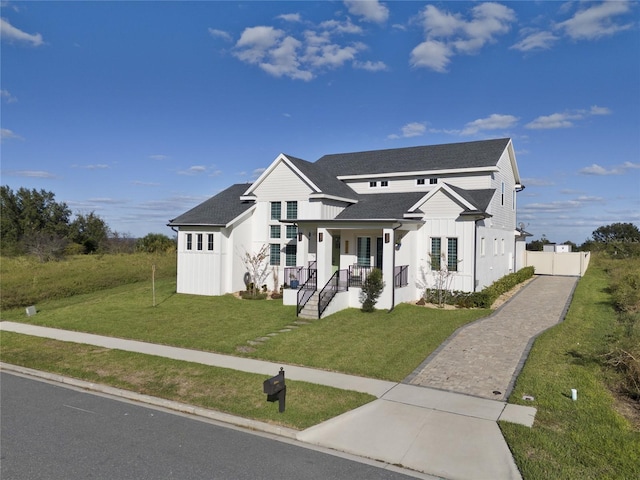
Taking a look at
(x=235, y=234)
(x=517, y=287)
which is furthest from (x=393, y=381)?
(x=517, y=287)

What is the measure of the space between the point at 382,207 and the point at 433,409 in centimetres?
1457

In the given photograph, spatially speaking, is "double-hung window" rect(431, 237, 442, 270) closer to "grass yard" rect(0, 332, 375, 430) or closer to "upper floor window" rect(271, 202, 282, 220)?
"upper floor window" rect(271, 202, 282, 220)

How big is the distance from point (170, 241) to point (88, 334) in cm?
3071

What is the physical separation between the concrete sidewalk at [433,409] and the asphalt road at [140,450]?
420 millimetres

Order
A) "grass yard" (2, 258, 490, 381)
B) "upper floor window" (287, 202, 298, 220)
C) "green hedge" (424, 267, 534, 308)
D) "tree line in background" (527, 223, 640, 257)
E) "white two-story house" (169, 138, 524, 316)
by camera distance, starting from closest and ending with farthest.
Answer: "grass yard" (2, 258, 490, 381) → "green hedge" (424, 267, 534, 308) → "white two-story house" (169, 138, 524, 316) → "upper floor window" (287, 202, 298, 220) → "tree line in background" (527, 223, 640, 257)

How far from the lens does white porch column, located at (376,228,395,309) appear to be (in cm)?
1764

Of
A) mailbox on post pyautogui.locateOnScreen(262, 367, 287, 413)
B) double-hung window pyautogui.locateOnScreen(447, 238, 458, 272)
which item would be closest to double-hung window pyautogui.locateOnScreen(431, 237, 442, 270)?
double-hung window pyautogui.locateOnScreen(447, 238, 458, 272)

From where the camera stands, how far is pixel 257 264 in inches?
896

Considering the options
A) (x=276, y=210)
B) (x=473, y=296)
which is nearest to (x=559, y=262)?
(x=473, y=296)

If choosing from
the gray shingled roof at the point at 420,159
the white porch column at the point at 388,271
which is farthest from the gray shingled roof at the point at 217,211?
the white porch column at the point at 388,271

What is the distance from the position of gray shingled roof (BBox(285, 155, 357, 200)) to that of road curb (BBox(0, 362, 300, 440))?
47.1ft

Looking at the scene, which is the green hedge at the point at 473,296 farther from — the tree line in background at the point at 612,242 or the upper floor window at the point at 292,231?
the tree line in background at the point at 612,242

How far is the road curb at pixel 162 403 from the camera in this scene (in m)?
7.06

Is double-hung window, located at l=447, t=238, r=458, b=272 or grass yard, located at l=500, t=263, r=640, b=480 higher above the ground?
double-hung window, located at l=447, t=238, r=458, b=272
